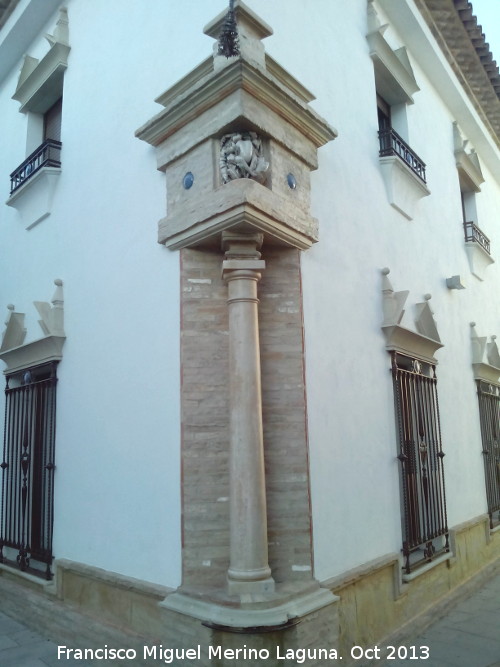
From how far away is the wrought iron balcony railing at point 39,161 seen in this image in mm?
5941

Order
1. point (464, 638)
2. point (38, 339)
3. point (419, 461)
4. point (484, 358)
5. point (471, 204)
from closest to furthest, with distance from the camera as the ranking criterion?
point (464, 638) < point (38, 339) < point (419, 461) < point (484, 358) < point (471, 204)

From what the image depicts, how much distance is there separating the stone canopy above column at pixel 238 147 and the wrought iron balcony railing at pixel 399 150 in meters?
1.61

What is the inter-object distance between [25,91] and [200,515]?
535cm

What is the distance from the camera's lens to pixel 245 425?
3.85 metres

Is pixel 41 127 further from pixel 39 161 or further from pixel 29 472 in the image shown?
pixel 29 472

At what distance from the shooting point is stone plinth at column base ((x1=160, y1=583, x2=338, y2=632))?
3418mm

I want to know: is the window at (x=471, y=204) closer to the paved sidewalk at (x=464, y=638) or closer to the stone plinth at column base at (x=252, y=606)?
the paved sidewalk at (x=464, y=638)

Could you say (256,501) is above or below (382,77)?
below

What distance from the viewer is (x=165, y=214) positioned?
446cm

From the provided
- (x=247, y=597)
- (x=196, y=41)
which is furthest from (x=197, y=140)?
(x=247, y=597)

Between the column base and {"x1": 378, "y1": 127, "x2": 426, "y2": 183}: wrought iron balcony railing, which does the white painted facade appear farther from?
the column base

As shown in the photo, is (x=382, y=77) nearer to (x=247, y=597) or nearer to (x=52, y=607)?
(x=247, y=597)

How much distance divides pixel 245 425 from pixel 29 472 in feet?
9.77

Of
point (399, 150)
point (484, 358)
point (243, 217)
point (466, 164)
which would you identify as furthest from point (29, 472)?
point (466, 164)
